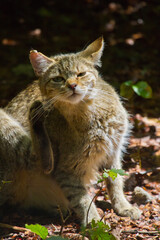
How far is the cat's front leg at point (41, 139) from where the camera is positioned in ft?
12.8

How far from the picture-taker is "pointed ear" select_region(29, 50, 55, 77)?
3.93 meters

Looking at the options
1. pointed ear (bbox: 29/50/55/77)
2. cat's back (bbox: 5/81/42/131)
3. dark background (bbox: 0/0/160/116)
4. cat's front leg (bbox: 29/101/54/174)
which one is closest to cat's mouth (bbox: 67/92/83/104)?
cat's front leg (bbox: 29/101/54/174)

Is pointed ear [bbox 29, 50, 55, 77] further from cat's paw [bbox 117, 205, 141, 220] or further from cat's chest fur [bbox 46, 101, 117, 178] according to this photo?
cat's paw [bbox 117, 205, 141, 220]

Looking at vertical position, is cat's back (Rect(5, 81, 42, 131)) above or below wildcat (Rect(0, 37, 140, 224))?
above

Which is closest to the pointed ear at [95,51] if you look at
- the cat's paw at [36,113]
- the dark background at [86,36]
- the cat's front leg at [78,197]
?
the cat's paw at [36,113]

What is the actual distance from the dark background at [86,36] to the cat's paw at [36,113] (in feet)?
8.75

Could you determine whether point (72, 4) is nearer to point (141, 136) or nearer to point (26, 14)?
point (26, 14)

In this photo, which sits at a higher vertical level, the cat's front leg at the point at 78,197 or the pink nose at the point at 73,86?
the pink nose at the point at 73,86

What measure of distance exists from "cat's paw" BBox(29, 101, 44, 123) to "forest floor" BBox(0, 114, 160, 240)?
1.04 meters

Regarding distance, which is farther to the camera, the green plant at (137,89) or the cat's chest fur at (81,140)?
the green plant at (137,89)

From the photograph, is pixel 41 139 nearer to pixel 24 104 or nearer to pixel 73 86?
pixel 73 86

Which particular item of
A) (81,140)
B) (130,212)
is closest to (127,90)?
(81,140)

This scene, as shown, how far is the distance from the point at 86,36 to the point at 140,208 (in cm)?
580

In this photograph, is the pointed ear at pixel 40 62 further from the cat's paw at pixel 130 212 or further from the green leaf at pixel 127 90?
the cat's paw at pixel 130 212
